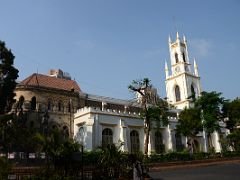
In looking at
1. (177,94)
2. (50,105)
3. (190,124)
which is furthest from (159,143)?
(177,94)

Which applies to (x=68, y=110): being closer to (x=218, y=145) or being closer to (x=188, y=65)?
(x=218, y=145)

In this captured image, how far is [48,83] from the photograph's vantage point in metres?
43.5

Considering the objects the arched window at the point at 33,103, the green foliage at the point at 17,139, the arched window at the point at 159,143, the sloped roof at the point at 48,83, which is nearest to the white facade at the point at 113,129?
the arched window at the point at 159,143

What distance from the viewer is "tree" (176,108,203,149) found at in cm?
4381

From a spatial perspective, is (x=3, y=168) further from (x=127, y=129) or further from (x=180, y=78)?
A: (x=180, y=78)

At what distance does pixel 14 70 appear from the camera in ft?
95.1

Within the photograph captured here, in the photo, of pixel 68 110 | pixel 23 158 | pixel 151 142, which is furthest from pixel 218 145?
pixel 23 158

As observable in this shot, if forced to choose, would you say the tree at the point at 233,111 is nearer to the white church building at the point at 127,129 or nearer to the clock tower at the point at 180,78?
the white church building at the point at 127,129

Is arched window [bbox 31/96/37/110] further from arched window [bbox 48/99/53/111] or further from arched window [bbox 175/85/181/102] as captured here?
arched window [bbox 175/85/181/102]

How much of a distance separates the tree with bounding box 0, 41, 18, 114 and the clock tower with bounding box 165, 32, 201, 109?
150 feet

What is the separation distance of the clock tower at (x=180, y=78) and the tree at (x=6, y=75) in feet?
150

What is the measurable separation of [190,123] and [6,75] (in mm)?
30636

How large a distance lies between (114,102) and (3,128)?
25.1 meters

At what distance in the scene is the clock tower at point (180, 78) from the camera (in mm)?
65938
